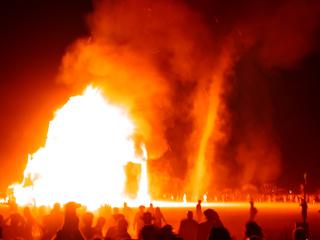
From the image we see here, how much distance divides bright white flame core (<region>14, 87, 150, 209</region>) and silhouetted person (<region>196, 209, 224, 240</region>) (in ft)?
69.8

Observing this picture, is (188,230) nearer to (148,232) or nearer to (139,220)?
(148,232)

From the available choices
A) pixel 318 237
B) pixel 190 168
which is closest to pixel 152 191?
pixel 190 168

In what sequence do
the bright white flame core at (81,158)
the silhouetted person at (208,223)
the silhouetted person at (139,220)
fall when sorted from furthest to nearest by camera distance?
the bright white flame core at (81,158), the silhouetted person at (139,220), the silhouetted person at (208,223)

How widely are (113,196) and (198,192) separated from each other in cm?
1651

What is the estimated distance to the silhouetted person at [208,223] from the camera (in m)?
7.27

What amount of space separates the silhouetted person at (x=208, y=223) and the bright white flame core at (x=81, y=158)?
21262 mm

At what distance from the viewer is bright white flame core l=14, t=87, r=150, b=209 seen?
98.1ft

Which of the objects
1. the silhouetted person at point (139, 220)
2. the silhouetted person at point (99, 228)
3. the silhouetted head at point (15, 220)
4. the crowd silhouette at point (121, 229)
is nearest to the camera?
the crowd silhouette at point (121, 229)

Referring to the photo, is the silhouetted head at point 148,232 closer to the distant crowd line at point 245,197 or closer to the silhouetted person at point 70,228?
the silhouetted person at point 70,228

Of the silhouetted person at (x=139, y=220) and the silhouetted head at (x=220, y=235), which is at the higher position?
the silhouetted head at (x=220, y=235)

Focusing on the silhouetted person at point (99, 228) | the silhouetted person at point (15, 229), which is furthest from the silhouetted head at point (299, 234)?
the silhouetted person at point (15, 229)

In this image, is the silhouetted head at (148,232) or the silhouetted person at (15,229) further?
the silhouetted person at (15,229)

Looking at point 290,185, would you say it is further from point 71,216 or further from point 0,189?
point 71,216

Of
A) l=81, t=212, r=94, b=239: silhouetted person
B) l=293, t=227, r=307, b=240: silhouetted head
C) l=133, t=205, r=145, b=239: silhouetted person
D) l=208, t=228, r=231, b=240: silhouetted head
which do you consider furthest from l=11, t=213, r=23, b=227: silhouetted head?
l=293, t=227, r=307, b=240: silhouetted head
